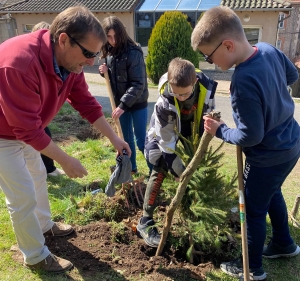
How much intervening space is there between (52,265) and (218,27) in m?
2.20

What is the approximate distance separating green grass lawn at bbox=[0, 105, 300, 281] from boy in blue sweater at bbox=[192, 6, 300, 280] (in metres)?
0.35

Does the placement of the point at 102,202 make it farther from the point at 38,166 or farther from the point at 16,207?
the point at 16,207

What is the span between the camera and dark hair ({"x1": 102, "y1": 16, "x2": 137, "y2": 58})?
12.1ft

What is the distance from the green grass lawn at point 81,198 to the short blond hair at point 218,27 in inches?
52.1

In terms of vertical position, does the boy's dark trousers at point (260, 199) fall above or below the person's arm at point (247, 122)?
below

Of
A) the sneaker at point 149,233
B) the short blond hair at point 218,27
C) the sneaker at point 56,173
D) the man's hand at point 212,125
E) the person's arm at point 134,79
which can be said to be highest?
the short blond hair at point 218,27

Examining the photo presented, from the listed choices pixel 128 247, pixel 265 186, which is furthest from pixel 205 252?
pixel 265 186

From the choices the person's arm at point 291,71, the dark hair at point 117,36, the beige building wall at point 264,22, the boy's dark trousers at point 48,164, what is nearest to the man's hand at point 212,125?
the person's arm at point 291,71

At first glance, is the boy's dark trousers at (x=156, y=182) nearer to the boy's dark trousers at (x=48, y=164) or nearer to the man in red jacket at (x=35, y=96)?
the man in red jacket at (x=35, y=96)

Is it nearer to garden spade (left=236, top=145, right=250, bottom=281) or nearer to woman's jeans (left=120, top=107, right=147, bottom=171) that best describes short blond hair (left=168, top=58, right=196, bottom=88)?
garden spade (left=236, top=145, right=250, bottom=281)

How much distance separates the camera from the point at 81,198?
12.9ft

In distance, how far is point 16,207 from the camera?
2.52 metres

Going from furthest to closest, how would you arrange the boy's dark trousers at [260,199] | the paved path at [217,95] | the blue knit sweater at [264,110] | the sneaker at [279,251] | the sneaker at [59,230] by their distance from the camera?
the paved path at [217,95]
the sneaker at [59,230]
the sneaker at [279,251]
the boy's dark trousers at [260,199]
the blue knit sweater at [264,110]

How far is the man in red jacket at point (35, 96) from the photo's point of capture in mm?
2051
